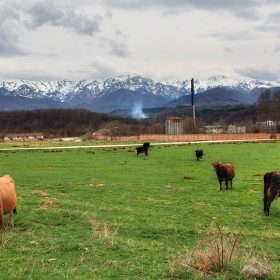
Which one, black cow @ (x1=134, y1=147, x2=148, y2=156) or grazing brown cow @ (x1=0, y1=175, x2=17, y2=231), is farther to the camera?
black cow @ (x1=134, y1=147, x2=148, y2=156)

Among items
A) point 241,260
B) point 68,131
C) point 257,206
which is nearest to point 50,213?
point 241,260

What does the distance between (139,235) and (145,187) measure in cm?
920

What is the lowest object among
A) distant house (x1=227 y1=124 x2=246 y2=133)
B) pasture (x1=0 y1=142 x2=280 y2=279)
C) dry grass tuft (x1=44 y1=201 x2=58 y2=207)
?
pasture (x1=0 y1=142 x2=280 y2=279)

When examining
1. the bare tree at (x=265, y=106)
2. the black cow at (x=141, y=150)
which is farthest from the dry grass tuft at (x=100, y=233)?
the bare tree at (x=265, y=106)

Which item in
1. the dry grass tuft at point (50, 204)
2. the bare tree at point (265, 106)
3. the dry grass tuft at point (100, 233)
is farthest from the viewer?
the bare tree at point (265, 106)

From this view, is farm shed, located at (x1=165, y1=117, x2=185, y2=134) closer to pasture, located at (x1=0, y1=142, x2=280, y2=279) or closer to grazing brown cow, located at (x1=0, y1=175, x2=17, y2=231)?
pasture, located at (x1=0, y1=142, x2=280, y2=279)

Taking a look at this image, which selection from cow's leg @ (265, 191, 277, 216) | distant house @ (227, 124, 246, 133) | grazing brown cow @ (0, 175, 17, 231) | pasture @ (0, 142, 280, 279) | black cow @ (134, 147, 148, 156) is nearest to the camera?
pasture @ (0, 142, 280, 279)

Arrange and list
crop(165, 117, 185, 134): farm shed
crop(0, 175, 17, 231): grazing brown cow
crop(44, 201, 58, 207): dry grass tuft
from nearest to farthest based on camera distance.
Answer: crop(0, 175, 17, 231): grazing brown cow → crop(44, 201, 58, 207): dry grass tuft → crop(165, 117, 185, 134): farm shed

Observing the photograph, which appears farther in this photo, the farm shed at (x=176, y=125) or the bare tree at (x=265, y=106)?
the farm shed at (x=176, y=125)

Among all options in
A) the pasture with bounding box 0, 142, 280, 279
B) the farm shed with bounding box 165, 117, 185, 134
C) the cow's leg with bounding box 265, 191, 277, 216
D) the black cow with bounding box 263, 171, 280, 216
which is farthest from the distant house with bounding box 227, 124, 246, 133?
the cow's leg with bounding box 265, 191, 277, 216

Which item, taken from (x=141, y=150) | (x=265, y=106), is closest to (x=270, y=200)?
(x=141, y=150)

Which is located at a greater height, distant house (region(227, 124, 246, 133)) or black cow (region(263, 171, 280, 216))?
distant house (region(227, 124, 246, 133))

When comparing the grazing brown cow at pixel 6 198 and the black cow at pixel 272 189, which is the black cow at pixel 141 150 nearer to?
the black cow at pixel 272 189

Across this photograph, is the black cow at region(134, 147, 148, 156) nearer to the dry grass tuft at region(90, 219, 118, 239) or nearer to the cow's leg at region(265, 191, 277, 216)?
the cow's leg at region(265, 191, 277, 216)
